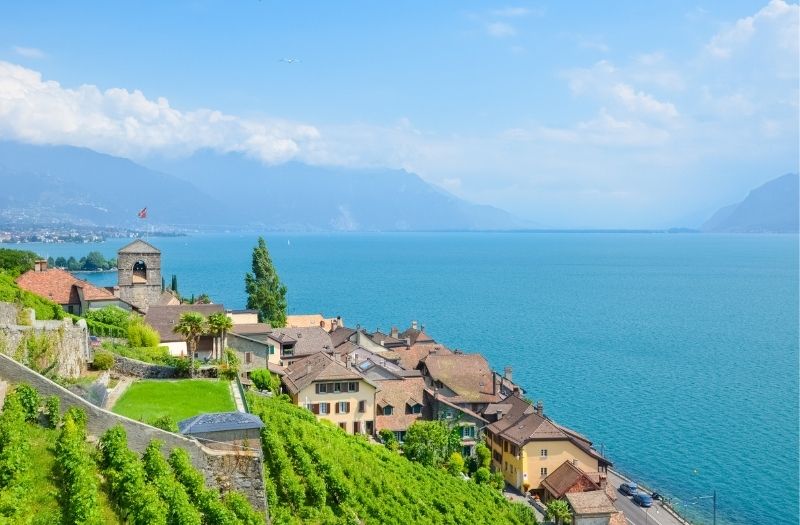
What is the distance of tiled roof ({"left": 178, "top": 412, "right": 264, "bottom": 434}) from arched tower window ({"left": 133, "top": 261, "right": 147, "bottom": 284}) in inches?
1691

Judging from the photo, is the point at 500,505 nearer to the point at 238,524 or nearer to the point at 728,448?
the point at 238,524

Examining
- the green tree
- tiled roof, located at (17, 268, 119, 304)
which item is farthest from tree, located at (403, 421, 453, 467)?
the green tree

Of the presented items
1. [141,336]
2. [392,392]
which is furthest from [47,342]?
[392,392]

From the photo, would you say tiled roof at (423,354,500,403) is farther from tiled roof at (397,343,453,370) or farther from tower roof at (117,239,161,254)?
tower roof at (117,239,161,254)

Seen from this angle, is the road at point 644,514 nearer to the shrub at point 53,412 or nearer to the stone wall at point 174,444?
the stone wall at point 174,444

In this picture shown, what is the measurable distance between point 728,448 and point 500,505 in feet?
88.2

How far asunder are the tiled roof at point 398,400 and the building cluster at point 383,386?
2.9 inches

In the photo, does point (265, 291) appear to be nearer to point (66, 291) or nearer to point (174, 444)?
point (66, 291)

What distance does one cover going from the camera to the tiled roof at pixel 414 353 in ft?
205

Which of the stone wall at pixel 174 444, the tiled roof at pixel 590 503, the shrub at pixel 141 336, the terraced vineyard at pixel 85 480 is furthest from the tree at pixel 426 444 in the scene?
the terraced vineyard at pixel 85 480

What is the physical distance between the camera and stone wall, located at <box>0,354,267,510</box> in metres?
18.3

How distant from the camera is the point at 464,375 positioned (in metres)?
57.0

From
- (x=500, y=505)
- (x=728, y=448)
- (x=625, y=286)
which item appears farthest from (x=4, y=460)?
(x=625, y=286)

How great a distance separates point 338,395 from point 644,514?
20156 mm
